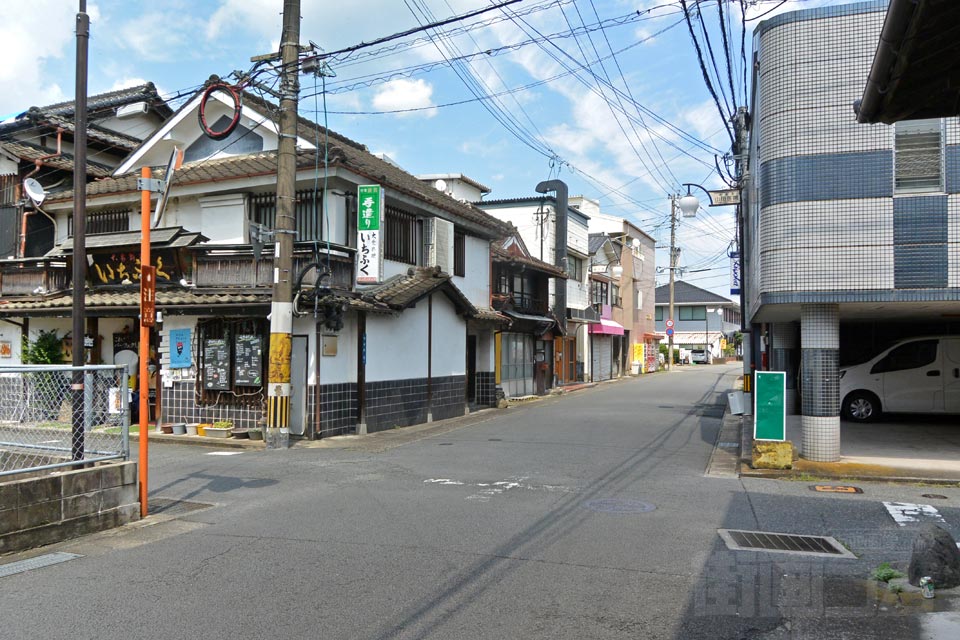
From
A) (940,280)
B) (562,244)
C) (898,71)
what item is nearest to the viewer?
(898,71)

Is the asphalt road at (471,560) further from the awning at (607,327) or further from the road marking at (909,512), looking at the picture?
the awning at (607,327)

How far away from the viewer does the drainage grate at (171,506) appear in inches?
338

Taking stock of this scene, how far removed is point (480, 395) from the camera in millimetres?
24203

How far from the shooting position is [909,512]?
847 cm

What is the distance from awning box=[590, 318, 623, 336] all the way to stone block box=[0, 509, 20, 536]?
110ft

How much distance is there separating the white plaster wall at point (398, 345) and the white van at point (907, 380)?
10.4 meters

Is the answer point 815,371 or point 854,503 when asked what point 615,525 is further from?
point 815,371

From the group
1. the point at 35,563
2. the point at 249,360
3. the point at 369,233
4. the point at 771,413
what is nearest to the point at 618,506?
the point at 771,413

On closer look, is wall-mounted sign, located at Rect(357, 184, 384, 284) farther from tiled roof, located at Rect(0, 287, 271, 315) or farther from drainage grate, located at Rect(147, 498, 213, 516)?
drainage grate, located at Rect(147, 498, 213, 516)

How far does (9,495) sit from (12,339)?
14716 millimetres

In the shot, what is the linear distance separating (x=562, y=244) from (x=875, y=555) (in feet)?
85.8

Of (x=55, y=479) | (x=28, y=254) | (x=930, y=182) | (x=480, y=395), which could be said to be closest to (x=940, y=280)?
(x=930, y=182)

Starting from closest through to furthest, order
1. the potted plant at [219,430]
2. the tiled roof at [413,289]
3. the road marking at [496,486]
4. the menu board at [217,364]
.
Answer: the road marking at [496,486] → the potted plant at [219,430] → the menu board at [217,364] → the tiled roof at [413,289]

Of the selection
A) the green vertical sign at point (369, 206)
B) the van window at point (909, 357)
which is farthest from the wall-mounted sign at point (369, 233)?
the van window at point (909, 357)
